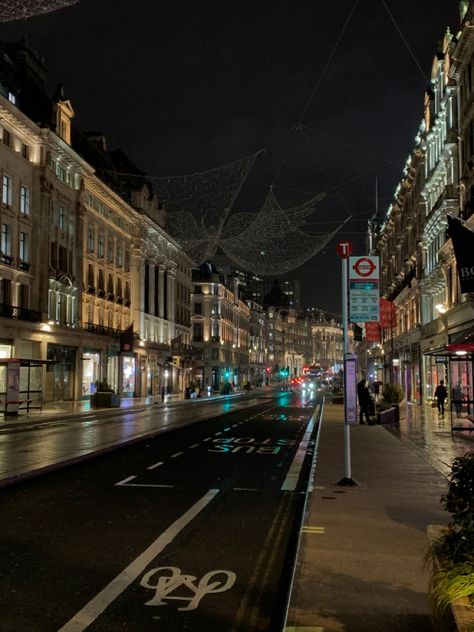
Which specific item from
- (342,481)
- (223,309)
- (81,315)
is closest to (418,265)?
(81,315)

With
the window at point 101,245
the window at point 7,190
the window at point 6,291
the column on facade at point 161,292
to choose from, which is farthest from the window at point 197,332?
the window at point 7,190

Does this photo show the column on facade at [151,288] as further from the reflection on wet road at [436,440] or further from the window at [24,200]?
the reflection on wet road at [436,440]

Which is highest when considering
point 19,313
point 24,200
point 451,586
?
point 24,200

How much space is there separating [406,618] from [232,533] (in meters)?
3.72

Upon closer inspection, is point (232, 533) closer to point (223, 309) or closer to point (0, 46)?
point (0, 46)

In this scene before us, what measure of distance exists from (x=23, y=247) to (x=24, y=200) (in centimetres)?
329

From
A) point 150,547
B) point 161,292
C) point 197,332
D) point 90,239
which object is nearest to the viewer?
point 150,547

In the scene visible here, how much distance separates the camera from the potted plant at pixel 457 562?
12.5ft

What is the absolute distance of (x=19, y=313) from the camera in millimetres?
42312

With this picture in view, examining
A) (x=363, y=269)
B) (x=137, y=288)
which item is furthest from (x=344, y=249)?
(x=137, y=288)

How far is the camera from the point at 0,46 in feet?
155

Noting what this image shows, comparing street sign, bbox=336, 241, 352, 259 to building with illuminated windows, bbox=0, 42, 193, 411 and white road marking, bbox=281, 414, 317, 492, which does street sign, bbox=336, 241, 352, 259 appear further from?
building with illuminated windows, bbox=0, 42, 193, 411

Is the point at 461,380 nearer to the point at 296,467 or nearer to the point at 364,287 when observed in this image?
the point at 296,467

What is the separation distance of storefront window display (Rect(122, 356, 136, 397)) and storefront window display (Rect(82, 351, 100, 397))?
22.1 feet
